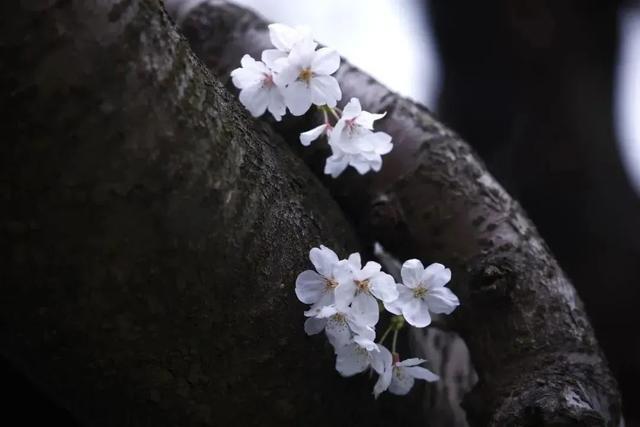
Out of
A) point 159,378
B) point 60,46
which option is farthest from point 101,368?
point 60,46

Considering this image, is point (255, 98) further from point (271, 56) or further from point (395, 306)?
point (395, 306)

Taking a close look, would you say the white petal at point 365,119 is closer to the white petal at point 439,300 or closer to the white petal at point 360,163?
the white petal at point 360,163

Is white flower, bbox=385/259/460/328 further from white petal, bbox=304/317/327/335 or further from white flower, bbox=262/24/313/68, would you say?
white flower, bbox=262/24/313/68

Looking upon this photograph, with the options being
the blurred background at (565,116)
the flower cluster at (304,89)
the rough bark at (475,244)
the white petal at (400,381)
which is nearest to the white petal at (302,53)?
the flower cluster at (304,89)

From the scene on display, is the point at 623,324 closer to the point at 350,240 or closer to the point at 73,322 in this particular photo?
the point at 350,240

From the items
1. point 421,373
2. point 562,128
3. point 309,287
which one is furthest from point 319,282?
point 562,128

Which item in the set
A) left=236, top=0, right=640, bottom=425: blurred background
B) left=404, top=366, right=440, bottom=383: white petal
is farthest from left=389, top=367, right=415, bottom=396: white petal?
left=236, top=0, right=640, bottom=425: blurred background
